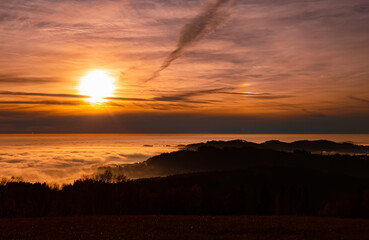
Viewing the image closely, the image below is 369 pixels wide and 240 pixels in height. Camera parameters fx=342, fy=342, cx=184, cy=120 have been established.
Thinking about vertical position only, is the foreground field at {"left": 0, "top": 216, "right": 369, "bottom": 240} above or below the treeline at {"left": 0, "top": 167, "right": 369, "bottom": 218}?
above

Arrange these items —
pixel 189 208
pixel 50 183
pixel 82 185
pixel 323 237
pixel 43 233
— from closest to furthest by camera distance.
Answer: pixel 323 237 → pixel 43 233 → pixel 189 208 → pixel 82 185 → pixel 50 183

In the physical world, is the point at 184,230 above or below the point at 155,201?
above

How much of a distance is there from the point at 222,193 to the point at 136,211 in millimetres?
30010

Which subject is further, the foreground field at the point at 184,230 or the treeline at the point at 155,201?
the treeline at the point at 155,201

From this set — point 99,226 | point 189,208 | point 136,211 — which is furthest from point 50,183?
point 99,226

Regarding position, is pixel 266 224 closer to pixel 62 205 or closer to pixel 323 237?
pixel 323 237

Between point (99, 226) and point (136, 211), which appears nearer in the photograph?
point (99, 226)

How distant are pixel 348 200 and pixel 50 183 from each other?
Result: 128992 mm

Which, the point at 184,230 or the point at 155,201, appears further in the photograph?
the point at 155,201

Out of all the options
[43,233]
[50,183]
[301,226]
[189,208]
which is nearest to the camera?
[43,233]

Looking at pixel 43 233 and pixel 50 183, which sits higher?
pixel 43 233

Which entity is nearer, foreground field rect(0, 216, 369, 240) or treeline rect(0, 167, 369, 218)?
foreground field rect(0, 216, 369, 240)

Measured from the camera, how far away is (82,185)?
152 metres

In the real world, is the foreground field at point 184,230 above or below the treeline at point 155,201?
above
